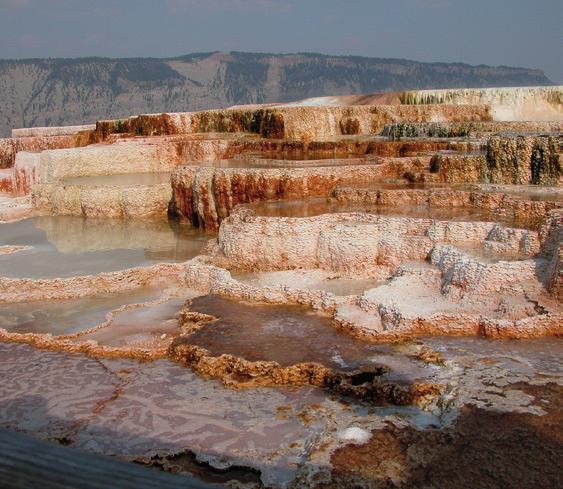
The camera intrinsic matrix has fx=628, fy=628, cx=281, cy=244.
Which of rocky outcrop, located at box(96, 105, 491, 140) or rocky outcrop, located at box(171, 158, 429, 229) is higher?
rocky outcrop, located at box(96, 105, 491, 140)

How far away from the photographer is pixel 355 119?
54.7 ft

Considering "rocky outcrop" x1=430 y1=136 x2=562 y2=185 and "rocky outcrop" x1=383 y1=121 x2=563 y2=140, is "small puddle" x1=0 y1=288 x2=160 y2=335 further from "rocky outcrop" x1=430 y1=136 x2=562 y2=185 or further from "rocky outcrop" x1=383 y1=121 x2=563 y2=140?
"rocky outcrop" x1=383 y1=121 x2=563 y2=140

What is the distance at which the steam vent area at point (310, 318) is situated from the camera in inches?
172

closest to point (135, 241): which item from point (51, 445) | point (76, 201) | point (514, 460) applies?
point (76, 201)

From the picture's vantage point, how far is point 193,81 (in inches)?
3912

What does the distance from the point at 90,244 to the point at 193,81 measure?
92665mm

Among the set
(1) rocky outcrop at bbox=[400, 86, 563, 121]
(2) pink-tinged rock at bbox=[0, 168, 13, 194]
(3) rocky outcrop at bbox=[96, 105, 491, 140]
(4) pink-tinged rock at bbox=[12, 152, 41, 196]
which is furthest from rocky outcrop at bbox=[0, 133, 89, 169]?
(1) rocky outcrop at bbox=[400, 86, 563, 121]

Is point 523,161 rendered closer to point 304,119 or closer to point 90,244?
point 90,244

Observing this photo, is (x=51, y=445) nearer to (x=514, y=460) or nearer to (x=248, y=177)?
(x=514, y=460)

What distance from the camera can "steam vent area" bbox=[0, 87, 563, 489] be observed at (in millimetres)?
4359

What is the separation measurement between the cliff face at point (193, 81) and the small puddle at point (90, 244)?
61418 millimetres

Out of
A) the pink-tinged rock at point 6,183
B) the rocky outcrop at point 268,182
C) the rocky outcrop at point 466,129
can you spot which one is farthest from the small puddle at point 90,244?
the rocky outcrop at point 466,129

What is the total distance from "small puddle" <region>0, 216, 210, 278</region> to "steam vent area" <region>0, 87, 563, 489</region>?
67 mm

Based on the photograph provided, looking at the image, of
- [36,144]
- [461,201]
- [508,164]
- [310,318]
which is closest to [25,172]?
[36,144]
